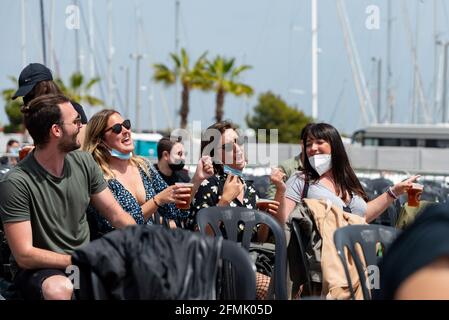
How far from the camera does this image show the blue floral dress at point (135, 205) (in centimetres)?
471

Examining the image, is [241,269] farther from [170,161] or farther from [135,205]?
[170,161]

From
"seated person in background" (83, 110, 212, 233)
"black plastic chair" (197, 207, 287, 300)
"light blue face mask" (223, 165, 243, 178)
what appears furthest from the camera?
"light blue face mask" (223, 165, 243, 178)

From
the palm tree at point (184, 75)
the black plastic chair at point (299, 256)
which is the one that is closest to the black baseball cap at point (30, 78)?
the black plastic chair at point (299, 256)

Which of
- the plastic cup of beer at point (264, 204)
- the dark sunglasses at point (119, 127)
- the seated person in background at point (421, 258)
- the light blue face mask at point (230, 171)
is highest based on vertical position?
the dark sunglasses at point (119, 127)

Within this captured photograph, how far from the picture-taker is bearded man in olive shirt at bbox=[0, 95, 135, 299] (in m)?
3.88

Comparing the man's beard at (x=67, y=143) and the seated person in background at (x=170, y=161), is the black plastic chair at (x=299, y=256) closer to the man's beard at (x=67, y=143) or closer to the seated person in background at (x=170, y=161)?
the man's beard at (x=67, y=143)

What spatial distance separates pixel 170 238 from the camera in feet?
9.20

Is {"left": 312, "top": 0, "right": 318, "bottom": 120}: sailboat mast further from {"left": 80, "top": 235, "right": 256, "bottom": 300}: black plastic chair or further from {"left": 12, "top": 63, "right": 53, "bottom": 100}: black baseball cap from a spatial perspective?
{"left": 80, "top": 235, "right": 256, "bottom": 300}: black plastic chair

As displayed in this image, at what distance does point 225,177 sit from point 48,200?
5.83 ft

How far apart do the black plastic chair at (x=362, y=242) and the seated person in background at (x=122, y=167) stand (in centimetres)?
127

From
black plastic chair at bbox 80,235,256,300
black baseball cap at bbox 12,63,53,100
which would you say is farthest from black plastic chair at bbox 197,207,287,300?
black baseball cap at bbox 12,63,53,100

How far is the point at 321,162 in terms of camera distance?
17.9 ft
